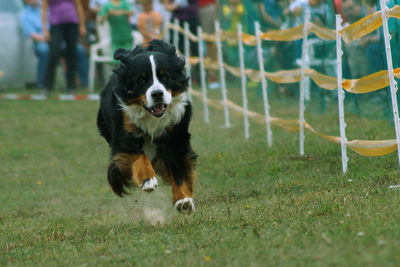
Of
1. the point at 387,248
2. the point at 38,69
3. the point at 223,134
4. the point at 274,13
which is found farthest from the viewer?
the point at 38,69

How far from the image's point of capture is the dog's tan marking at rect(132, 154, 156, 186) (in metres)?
6.67

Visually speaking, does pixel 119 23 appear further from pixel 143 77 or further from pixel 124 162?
pixel 143 77

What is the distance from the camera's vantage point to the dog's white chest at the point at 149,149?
711 cm

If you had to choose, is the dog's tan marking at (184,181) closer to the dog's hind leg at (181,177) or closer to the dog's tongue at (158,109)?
the dog's hind leg at (181,177)

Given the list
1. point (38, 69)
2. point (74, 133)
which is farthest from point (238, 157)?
point (38, 69)

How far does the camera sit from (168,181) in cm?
725

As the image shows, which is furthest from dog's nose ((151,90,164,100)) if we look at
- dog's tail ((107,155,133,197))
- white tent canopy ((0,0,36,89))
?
→ white tent canopy ((0,0,36,89))

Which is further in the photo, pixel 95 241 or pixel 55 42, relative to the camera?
pixel 55 42

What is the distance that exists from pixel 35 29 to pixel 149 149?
1375 cm

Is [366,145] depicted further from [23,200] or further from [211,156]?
[23,200]

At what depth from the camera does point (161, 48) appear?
7.10 m

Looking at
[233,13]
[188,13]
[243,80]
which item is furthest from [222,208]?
[188,13]

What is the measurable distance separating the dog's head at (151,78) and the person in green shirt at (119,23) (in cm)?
1198

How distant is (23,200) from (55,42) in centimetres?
958
